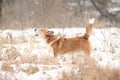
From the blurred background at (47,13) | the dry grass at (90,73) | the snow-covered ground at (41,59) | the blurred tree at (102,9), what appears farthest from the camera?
the blurred background at (47,13)

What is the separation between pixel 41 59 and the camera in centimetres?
874

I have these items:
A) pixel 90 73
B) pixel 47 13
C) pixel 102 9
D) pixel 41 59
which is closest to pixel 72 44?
pixel 41 59

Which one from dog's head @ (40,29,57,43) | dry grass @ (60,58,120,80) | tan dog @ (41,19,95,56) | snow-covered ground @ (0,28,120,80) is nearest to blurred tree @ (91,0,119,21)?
snow-covered ground @ (0,28,120,80)

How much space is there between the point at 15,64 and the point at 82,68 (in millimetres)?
1465

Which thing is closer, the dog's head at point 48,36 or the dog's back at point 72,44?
the dog's back at point 72,44

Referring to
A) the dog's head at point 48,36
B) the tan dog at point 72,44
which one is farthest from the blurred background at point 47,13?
the tan dog at point 72,44

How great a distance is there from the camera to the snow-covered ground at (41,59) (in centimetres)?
714

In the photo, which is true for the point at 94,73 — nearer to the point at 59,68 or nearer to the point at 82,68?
the point at 82,68

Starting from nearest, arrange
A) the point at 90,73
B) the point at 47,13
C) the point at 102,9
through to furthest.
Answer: the point at 90,73 < the point at 102,9 < the point at 47,13

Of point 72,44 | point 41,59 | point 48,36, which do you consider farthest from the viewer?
point 48,36

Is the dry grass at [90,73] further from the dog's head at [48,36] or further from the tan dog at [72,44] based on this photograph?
the dog's head at [48,36]

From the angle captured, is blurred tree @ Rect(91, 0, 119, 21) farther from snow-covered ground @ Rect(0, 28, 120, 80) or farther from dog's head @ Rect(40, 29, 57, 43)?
dog's head @ Rect(40, 29, 57, 43)

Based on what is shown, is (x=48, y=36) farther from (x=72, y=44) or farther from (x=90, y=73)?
(x=90, y=73)

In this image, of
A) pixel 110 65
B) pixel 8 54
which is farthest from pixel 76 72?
pixel 8 54
